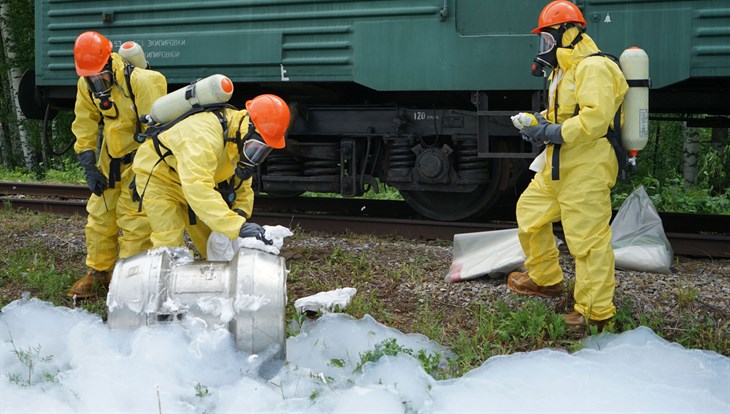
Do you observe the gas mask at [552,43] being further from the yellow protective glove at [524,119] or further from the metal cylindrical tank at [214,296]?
the metal cylindrical tank at [214,296]

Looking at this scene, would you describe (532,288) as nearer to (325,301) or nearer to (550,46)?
(325,301)

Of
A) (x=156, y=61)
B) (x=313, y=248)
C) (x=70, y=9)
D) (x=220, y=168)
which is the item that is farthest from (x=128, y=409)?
(x=70, y=9)

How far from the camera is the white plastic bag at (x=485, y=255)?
540 centimetres

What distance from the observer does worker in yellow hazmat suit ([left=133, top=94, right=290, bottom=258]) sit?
3.91 meters

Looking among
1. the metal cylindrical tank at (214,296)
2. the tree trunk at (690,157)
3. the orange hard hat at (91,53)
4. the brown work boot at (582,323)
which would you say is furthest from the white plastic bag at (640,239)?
the tree trunk at (690,157)

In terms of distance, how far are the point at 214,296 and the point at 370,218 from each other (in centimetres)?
394

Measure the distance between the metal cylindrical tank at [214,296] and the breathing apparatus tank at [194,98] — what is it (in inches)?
41.0

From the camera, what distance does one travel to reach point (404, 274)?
5.70m

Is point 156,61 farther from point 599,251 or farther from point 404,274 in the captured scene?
point 599,251

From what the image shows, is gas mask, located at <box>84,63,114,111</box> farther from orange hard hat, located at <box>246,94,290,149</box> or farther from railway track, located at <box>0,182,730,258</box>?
railway track, located at <box>0,182,730,258</box>

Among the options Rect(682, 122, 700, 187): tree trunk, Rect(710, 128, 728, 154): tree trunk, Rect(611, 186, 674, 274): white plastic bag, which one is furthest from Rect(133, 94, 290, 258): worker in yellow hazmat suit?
Rect(710, 128, 728, 154): tree trunk

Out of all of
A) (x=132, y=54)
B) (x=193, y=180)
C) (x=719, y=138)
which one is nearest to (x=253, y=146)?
(x=193, y=180)

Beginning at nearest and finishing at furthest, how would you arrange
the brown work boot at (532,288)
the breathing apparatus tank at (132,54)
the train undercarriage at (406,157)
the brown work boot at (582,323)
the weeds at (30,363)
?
the weeds at (30,363), the brown work boot at (582,323), the brown work boot at (532,288), the breathing apparatus tank at (132,54), the train undercarriage at (406,157)

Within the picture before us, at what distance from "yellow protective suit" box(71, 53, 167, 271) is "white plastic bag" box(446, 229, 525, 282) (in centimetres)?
224
